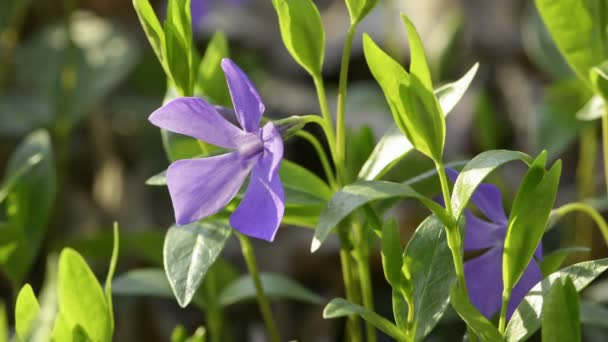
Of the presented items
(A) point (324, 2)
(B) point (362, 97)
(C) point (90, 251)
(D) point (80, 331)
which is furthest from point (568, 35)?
(A) point (324, 2)

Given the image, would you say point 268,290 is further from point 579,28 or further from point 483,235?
point 579,28

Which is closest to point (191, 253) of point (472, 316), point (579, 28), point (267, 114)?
point (472, 316)

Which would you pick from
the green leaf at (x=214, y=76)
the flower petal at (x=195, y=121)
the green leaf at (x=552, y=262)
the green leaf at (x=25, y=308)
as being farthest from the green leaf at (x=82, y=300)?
the green leaf at (x=552, y=262)

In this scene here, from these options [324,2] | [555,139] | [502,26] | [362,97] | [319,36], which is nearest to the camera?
[319,36]

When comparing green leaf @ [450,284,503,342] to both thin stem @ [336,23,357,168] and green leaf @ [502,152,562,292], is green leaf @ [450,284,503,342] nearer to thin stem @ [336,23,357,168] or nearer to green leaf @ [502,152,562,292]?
green leaf @ [502,152,562,292]

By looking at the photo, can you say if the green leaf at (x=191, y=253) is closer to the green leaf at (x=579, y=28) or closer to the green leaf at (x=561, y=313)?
the green leaf at (x=561, y=313)

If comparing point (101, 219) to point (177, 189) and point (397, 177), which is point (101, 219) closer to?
point (397, 177)
